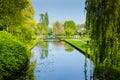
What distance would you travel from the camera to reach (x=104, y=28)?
17.9m

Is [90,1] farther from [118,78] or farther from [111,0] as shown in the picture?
[118,78]

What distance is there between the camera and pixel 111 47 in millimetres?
17750

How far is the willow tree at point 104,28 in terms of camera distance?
17438 millimetres

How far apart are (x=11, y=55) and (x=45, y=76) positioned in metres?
2.77

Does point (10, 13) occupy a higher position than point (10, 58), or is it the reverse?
point (10, 13)

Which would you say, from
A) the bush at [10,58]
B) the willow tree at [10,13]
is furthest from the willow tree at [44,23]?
the bush at [10,58]

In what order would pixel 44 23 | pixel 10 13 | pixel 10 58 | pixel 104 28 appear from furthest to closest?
1. pixel 44 23
2. pixel 10 13
3. pixel 10 58
4. pixel 104 28

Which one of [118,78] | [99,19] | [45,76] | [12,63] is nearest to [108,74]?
[118,78]

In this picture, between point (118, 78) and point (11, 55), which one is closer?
point (118, 78)

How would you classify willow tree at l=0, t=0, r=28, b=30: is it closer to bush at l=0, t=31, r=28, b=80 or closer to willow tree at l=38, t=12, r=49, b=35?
bush at l=0, t=31, r=28, b=80

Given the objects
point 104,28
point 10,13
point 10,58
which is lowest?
point 10,58

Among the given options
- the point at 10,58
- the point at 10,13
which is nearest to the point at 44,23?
the point at 10,13

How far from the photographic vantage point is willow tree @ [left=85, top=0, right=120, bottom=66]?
17.4 metres

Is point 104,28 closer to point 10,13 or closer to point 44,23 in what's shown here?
point 10,13
